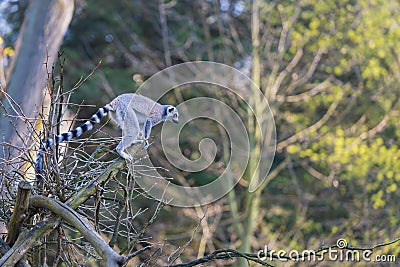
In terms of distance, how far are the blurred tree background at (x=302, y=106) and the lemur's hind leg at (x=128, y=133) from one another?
5346 millimetres

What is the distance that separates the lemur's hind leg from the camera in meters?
3.26

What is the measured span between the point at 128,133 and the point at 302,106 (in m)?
7.24

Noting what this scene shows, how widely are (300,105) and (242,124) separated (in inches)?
61.7

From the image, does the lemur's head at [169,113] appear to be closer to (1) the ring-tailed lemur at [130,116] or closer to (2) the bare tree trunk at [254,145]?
(1) the ring-tailed lemur at [130,116]

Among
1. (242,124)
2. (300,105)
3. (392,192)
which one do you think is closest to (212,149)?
(242,124)

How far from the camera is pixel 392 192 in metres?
9.88

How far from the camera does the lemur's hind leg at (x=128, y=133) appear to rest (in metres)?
3.26

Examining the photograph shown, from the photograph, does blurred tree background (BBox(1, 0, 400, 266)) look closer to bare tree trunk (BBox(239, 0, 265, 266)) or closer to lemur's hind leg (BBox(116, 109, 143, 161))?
bare tree trunk (BBox(239, 0, 265, 266))

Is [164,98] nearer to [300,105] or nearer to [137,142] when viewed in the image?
[300,105]

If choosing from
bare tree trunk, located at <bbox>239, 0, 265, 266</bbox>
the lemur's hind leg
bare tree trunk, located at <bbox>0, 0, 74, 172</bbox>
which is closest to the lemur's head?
the lemur's hind leg

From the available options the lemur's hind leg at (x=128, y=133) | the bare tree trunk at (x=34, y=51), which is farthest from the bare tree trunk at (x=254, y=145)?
the lemur's hind leg at (x=128, y=133)

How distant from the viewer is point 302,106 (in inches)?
415

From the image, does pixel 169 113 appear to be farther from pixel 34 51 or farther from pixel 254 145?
pixel 254 145

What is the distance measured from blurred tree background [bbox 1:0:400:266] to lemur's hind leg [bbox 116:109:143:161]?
5346 millimetres
